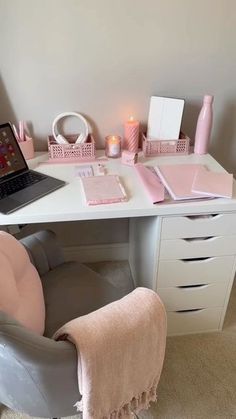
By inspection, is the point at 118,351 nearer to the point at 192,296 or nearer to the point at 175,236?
the point at 175,236

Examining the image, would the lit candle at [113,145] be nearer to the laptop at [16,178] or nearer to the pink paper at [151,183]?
the pink paper at [151,183]

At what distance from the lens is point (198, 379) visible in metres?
1.46

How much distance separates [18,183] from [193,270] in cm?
81

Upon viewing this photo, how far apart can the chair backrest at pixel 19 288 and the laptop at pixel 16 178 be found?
250 mm

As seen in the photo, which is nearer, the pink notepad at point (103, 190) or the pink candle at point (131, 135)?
the pink notepad at point (103, 190)

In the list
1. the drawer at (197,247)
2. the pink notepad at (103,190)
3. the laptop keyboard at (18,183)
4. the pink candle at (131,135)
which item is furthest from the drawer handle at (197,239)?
the laptop keyboard at (18,183)

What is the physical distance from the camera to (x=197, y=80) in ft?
5.34

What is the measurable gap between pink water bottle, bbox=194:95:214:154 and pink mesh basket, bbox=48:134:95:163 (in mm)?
501

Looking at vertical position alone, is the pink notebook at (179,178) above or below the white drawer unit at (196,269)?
above

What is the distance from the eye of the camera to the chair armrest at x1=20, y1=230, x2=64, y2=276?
4.26ft

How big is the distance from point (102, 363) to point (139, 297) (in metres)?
0.19

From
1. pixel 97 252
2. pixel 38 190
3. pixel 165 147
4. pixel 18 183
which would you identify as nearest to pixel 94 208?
pixel 38 190

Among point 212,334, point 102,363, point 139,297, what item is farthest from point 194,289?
point 102,363

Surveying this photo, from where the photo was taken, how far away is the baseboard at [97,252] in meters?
2.03
